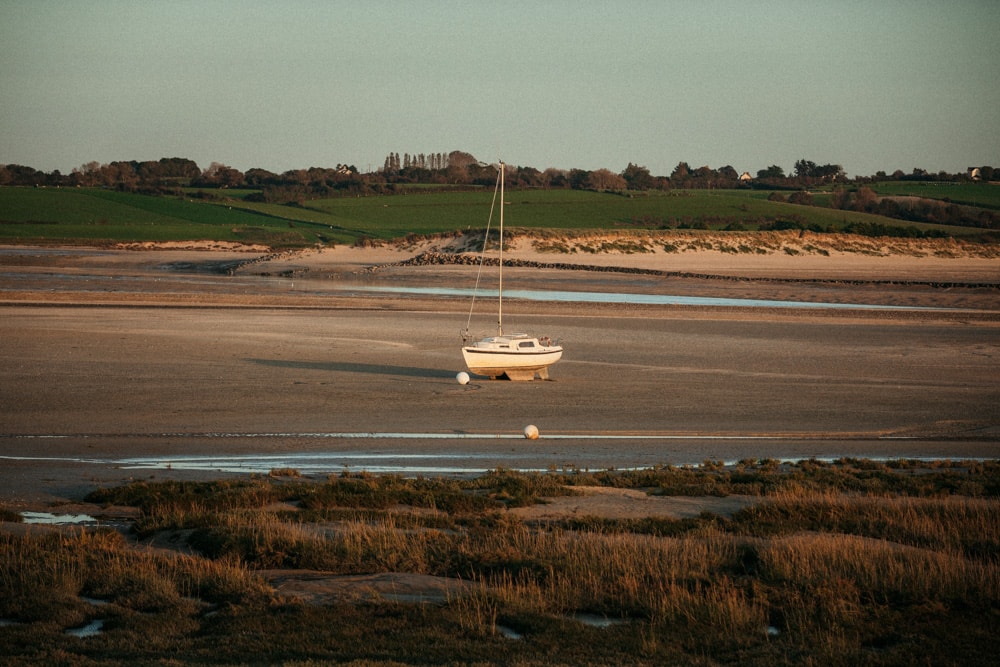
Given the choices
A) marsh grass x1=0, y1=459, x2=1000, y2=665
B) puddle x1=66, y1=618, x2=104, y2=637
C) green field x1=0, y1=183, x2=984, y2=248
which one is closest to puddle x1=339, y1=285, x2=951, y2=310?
marsh grass x1=0, y1=459, x2=1000, y2=665

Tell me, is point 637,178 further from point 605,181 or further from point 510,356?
point 510,356

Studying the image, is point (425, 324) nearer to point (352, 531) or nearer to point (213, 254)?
point (352, 531)

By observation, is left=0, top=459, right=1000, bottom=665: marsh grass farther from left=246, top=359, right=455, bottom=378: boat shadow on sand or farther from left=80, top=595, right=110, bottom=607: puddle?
left=246, top=359, right=455, bottom=378: boat shadow on sand

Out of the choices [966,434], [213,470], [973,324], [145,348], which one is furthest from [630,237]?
[213,470]

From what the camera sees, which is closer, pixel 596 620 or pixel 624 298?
Answer: pixel 596 620

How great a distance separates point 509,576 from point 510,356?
16.5 m

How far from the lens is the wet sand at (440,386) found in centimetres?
2058

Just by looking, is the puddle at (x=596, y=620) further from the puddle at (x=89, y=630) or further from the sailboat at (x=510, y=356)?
the sailboat at (x=510, y=356)

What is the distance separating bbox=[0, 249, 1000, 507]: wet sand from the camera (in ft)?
67.5

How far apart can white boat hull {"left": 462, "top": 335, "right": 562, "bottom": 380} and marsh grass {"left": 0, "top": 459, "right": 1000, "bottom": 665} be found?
37.5 feet

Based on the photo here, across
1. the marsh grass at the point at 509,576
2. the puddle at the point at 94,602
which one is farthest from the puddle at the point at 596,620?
the puddle at the point at 94,602

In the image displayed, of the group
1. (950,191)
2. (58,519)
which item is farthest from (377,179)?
(58,519)

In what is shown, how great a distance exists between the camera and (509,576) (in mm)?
12016

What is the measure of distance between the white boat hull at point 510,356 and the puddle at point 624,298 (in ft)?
75.6
